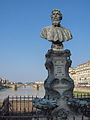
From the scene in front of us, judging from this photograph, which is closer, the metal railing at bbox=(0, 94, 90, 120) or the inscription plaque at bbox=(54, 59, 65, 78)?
the metal railing at bbox=(0, 94, 90, 120)

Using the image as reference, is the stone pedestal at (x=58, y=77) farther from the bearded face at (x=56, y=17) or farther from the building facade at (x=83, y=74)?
the building facade at (x=83, y=74)

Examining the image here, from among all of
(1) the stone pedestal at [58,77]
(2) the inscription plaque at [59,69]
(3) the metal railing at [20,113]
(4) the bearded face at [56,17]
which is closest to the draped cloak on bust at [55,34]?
(4) the bearded face at [56,17]

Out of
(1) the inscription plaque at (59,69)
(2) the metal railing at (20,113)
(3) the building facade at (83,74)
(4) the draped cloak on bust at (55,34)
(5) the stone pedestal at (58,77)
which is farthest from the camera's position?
(3) the building facade at (83,74)

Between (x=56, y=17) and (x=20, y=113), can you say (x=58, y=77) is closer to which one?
(x=56, y=17)

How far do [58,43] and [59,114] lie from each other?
9.74ft

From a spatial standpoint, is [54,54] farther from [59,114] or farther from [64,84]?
[59,114]

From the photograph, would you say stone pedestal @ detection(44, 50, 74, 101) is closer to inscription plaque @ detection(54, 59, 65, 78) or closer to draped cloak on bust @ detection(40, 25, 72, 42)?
inscription plaque @ detection(54, 59, 65, 78)

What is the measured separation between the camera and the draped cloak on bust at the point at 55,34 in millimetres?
6914

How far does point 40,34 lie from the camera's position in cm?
709

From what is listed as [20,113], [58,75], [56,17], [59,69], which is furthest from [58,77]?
[20,113]

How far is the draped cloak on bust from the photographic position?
691 centimetres

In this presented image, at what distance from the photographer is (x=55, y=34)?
695 centimetres

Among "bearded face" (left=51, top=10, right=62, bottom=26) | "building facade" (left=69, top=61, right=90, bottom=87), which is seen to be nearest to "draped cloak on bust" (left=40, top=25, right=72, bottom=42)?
"bearded face" (left=51, top=10, right=62, bottom=26)

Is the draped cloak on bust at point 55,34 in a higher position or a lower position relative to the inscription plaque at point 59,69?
higher
